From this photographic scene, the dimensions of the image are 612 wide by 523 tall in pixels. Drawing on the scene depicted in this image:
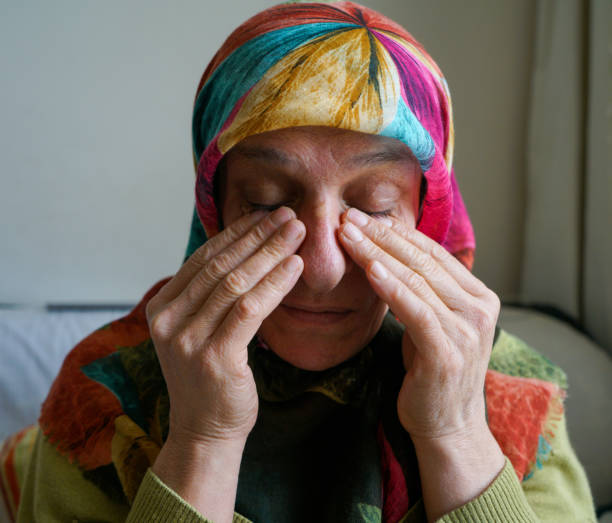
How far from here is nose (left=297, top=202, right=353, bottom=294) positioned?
767mm

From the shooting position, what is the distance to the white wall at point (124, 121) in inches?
75.6

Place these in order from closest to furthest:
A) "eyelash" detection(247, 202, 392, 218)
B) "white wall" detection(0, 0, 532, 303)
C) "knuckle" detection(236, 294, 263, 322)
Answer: "knuckle" detection(236, 294, 263, 322)
"eyelash" detection(247, 202, 392, 218)
"white wall" detection(0, 0, 532, 303)

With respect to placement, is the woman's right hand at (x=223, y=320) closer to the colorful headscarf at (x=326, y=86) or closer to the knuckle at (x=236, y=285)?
the knuckle at (x=236, y=285)

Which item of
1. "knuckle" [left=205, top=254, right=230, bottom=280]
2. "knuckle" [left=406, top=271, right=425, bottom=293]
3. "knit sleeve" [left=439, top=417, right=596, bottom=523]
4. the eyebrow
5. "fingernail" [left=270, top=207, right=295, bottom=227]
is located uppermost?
the eyebrow

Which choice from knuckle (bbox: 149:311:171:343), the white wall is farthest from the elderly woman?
the white wall

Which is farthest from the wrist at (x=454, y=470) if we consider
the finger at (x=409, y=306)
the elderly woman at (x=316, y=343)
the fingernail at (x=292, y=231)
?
the fingernail at (x=292, y=231)

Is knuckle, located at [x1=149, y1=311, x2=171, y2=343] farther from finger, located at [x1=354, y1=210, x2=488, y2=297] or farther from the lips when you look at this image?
finger, located at [x1=354, y1=210, x2=488, y2=297]

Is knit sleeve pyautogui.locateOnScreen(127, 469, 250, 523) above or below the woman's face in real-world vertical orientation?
below

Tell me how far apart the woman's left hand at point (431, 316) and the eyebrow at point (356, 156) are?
79 mm

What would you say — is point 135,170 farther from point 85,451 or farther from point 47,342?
point 85,451

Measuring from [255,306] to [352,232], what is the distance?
18 centimetres

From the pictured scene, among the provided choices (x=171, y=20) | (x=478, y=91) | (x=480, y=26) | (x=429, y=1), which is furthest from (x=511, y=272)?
(x=171, y=20)

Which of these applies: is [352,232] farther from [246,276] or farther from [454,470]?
[454,470]

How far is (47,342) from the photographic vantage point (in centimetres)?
177
